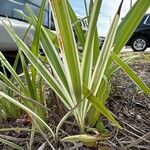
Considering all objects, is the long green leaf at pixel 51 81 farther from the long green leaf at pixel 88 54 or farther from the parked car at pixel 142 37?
the parked car at pixel 142 37

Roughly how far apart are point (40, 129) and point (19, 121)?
267 mm

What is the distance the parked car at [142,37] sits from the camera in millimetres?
16375

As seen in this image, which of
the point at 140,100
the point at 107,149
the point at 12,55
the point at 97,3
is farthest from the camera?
the point at 12,55

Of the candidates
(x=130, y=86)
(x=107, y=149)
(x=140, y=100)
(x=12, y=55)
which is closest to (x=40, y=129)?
(x=107, y=149)

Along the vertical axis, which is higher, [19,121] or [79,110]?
[79,110]

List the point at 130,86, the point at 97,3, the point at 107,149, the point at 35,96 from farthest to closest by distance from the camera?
1. the point at 130,86
2. the point at 35,96
3. the point at 107,149
4. the point at 97,3

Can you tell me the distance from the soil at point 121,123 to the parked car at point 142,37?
1497 cm

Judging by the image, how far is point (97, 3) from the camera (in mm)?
960

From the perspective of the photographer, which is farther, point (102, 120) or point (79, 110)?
point (102, 120)

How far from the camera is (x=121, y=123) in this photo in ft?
4.10

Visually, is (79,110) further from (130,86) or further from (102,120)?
(130,86)

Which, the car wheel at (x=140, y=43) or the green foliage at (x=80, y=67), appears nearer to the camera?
the green foliage at (x=80, y=67)

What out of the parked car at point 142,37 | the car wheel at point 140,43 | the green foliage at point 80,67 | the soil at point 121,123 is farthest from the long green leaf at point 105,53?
the car wheel at point 140,43

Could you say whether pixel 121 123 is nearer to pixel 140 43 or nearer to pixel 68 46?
pixel 68 46
